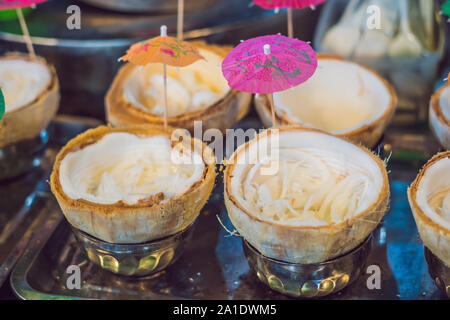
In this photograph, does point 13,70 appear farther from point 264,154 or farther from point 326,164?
point 326,164

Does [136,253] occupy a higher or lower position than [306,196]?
lower

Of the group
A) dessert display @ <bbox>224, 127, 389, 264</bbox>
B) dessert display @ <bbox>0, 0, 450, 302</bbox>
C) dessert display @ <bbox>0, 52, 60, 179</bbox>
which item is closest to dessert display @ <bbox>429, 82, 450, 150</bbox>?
dessert display @ <bbox>0, 0, 450, 302</bbox>

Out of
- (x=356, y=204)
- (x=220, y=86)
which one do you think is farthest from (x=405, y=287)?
(x=220, y=86)

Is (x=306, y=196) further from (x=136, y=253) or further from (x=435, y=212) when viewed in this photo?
(x=136, y=253)

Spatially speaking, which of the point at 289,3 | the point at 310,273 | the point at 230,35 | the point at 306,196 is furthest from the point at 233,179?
the point at 230,35

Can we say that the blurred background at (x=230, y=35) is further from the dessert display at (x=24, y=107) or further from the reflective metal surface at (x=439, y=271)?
the reflective metal surface at (x=439, y=271)
